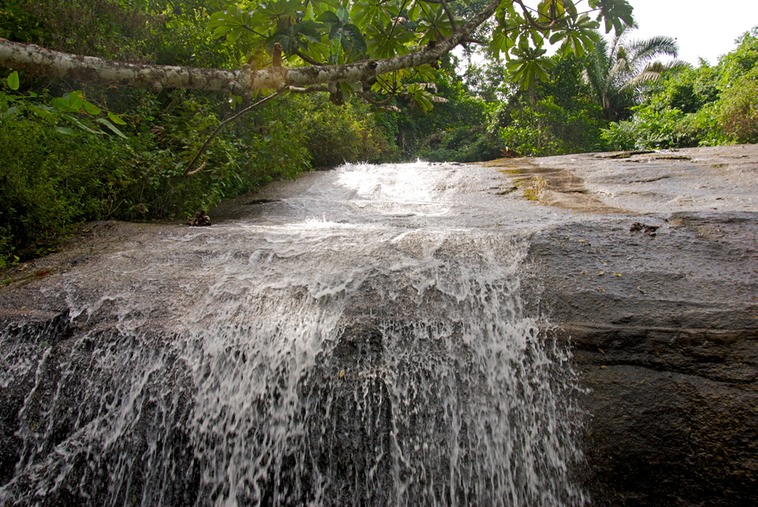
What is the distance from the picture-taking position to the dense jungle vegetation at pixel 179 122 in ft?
11.7

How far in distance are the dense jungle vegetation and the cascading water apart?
1336mm

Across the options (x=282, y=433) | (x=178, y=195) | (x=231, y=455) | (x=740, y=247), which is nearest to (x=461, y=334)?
(x=282, y=433)

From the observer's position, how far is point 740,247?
304cm

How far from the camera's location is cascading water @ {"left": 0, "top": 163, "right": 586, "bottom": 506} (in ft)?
7.66

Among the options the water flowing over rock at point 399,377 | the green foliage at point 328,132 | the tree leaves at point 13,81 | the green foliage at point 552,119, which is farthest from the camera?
the green foliage at point 552,119

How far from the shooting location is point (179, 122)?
6246mm

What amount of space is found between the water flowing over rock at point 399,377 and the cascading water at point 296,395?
1 centimetres

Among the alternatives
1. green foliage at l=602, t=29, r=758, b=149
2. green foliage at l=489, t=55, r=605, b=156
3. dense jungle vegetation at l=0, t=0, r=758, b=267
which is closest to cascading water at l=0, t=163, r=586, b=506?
dense jungle vegetation at l=0, t=0, r=758, b=267

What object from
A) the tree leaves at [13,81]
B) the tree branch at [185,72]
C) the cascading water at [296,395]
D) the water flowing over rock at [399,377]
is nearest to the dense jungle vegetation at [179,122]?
the tree leaves at [13,81]

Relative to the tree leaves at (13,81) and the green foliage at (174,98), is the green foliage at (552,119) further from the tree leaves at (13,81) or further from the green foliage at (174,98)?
the tree leaves at (13,81)

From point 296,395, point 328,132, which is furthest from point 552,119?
point 296,395

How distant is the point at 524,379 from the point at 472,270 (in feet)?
2.87

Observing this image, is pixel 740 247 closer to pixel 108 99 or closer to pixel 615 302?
pixel 615 302

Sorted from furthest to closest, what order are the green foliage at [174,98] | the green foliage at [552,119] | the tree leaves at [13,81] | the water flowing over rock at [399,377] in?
the green foliage at [552,119] < the green foliage at [174,98] < the tree leaves at [13,81] < the water flowing over rock at [399,377]
